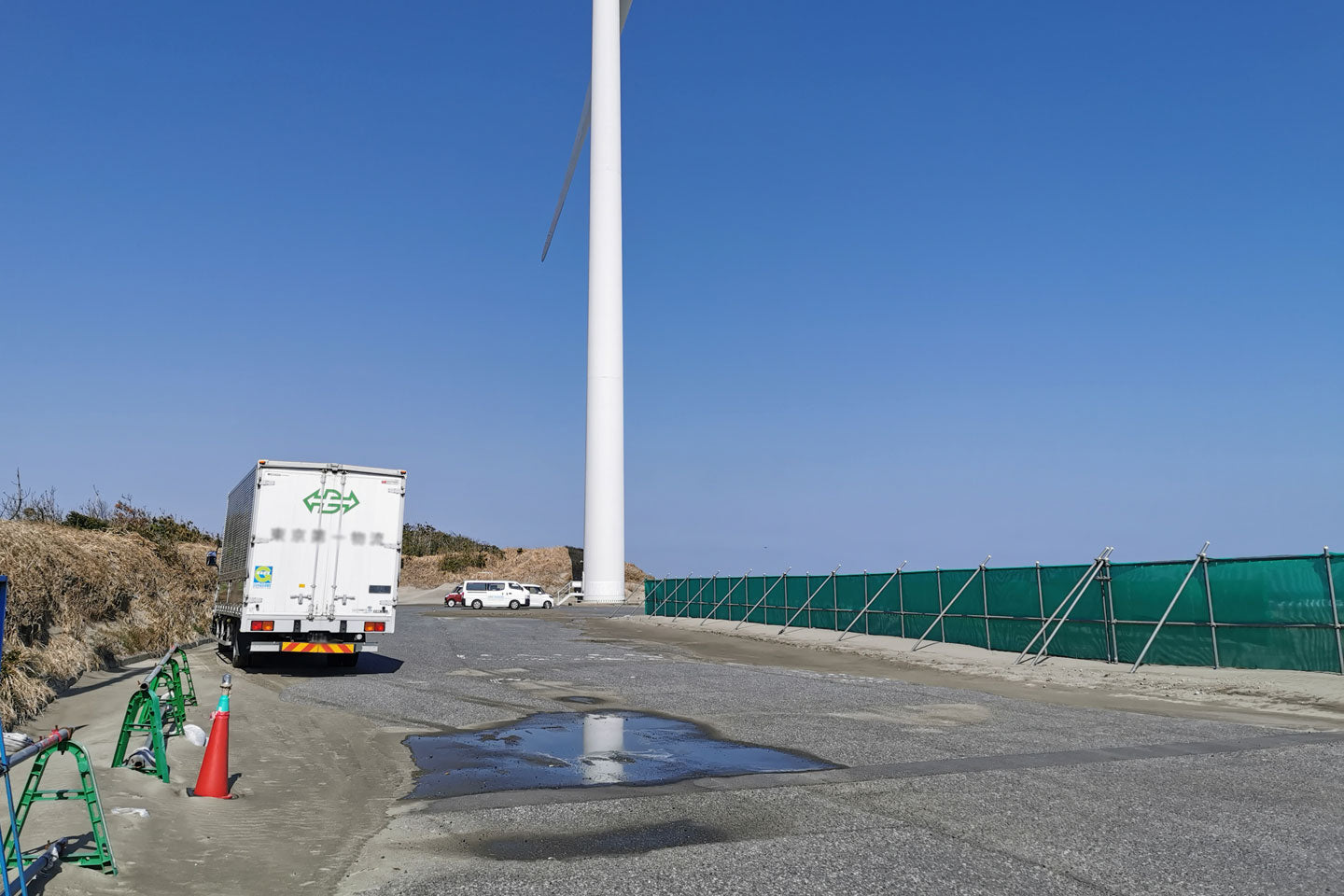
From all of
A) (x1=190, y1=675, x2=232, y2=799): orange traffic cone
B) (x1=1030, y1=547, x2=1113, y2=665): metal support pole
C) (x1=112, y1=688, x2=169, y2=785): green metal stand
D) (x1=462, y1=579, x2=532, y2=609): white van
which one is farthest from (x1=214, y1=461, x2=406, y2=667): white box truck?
(x1=462, y1=579, x2=532, y2=609): white van

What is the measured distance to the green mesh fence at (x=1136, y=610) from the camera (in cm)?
1836

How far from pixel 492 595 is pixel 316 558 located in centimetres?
4273

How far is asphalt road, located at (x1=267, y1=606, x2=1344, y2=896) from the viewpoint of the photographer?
5988mm

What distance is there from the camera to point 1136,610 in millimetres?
21688

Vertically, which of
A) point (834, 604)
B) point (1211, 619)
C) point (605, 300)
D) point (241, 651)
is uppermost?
point (605, 300)

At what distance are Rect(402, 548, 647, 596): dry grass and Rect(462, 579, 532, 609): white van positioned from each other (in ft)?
66.0

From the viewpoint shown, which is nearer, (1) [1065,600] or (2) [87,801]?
(2) [87,801]

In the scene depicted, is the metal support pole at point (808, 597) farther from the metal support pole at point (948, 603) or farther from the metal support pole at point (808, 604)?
the metal support pole at point (948, 603)

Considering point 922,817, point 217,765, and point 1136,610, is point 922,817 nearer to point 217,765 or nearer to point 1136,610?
point 217,765

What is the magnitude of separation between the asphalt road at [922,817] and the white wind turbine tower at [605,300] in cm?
3910

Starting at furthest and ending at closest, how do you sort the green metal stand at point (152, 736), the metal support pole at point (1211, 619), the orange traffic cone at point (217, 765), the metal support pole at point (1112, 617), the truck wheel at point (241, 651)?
the metal support pole at point (1112, 617) → the metal support pole at point (1211, 619) → the truck wheel at point (241, 651) → the green metal stand at point (152, 736) → the orange traffic cone at point (217, 765)

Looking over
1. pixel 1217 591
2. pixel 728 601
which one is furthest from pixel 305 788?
pixel 728 601

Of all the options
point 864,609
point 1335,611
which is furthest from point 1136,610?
point 864,609

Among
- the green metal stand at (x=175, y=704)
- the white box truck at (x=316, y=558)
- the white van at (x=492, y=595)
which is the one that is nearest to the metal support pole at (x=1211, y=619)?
the white box truck at (x=316, y=558)
